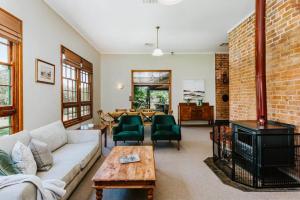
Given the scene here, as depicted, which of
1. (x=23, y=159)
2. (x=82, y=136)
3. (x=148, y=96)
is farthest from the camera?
(x=148, y=96)

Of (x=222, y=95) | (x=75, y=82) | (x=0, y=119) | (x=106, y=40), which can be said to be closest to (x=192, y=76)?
(x=222, y=95)

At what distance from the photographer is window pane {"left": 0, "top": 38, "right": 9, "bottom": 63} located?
2.72m

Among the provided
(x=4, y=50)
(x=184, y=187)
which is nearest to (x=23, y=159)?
(x=4, y=50)

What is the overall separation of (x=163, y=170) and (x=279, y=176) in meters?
1.82

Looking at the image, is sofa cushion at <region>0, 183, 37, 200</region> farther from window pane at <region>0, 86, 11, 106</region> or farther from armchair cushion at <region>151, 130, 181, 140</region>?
armchair cushion at <region>151, 130, 181, 140</region>

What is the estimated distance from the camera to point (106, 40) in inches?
249

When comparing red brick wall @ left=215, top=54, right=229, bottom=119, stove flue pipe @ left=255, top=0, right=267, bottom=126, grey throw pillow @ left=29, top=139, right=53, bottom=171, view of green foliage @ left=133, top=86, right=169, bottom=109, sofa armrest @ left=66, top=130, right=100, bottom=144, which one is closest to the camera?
grey throw pillow @ left=29, top=139, right=53, bottom=171

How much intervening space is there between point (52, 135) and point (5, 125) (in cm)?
66

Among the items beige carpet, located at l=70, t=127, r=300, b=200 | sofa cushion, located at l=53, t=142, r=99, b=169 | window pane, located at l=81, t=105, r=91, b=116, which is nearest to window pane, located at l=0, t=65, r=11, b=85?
sofa cushion, located at l=53, t=142, r=99, b=169

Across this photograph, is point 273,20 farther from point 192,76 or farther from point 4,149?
point 192,76

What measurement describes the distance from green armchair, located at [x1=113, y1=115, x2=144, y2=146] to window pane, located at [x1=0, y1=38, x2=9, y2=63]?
2632mm

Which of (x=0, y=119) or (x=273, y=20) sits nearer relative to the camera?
(x=0, y=119)

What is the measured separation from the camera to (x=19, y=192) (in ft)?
4.55

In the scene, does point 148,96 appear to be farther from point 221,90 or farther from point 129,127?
point 129,127
